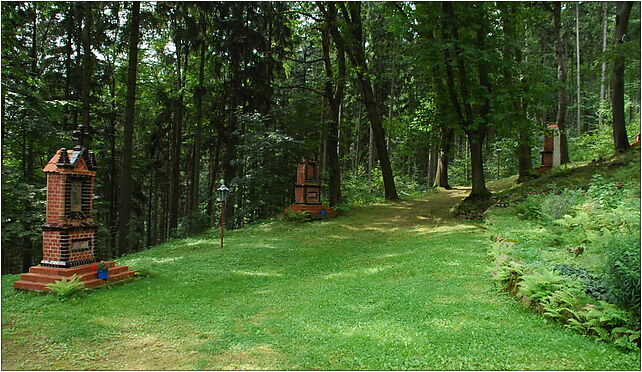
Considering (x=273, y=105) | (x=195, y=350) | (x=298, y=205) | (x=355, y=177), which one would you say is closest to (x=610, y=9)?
(x=355, y=177)

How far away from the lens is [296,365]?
3869 mm

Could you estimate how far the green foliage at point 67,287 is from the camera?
21.9 ft

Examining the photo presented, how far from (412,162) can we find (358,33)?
16341 millimetres

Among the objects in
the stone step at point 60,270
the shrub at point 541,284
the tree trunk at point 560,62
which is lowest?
the stone step at point 60,270

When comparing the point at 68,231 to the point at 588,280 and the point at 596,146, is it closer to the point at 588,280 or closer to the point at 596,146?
the point at 588,280

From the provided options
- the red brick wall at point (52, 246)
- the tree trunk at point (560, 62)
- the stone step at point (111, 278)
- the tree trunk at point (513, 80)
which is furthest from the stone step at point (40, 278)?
the tree trunk at point (560, 62)

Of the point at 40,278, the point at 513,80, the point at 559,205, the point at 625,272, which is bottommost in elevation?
the point at 40,278

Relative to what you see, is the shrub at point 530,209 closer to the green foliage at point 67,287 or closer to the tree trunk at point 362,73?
the tree trunk at point 362,73

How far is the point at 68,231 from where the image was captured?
758cm

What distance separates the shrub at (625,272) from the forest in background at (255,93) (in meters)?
9.14

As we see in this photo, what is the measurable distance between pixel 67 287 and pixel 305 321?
4.24m

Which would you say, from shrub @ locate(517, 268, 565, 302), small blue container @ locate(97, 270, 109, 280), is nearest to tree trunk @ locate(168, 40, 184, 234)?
small blue container @ locate(97, 270, 109, 280)

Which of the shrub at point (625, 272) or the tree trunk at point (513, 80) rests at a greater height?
the tree trunk at point (513, 80)

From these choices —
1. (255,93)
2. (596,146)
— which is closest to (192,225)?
(255,93)
